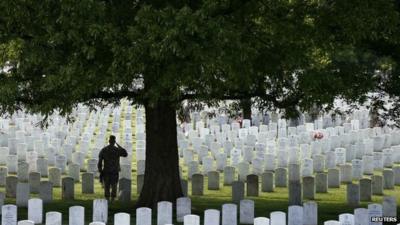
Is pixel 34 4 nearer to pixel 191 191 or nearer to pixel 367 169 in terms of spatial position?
pixel 191 191

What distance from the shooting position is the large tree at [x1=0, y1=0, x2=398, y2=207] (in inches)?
486

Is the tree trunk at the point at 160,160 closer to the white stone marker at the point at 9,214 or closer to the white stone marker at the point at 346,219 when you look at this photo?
the white stone marker at the point at 9,214

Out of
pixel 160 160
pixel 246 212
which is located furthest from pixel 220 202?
pixel 246 212

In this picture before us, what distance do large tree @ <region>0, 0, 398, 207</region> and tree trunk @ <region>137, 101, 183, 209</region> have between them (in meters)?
1.48

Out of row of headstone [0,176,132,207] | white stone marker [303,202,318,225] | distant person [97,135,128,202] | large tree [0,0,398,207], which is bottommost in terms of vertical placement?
white stone marker [303,202,318,225]

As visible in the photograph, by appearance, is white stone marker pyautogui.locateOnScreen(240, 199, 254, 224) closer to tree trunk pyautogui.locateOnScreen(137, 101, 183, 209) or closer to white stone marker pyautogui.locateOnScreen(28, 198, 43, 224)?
tree trunk pyautogui.locateOnScreen(137, 101, 183, 209)

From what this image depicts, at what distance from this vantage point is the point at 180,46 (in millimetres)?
12195

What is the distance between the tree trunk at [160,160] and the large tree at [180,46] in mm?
1477

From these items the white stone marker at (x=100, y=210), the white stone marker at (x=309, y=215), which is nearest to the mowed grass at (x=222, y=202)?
the white stone marker at (x=100, y=210)

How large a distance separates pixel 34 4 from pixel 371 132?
1486 cm

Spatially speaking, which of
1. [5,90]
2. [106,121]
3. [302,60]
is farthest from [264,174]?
[106,121]

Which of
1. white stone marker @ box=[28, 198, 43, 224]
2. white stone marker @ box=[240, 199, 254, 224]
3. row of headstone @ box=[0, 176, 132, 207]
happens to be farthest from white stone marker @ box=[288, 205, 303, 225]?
row of headstone @ box=[0, 176, 132, 207]

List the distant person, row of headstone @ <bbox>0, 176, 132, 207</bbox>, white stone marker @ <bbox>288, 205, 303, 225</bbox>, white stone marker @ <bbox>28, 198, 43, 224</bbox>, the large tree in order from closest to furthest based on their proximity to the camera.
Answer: the large tree < white stone marker @ <bbox>288, 205, 303, 225</bbox> < white stone marker @ <bbox>28, 198, 43, 224</bbox> < row of headstone @ <bbox>0, 176, 132, 207</bbox> < the distant person

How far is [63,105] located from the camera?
1351 centimetres
